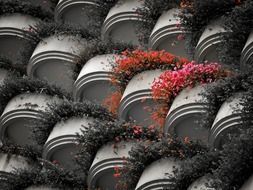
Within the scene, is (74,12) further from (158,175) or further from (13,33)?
(158,175)

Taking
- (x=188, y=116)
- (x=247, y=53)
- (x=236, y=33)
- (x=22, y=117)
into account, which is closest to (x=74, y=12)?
(x=22, y=117)

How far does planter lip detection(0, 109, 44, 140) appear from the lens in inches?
1385

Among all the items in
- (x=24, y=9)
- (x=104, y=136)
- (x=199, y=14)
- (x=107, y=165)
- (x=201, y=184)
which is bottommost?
(x=201, y=184)

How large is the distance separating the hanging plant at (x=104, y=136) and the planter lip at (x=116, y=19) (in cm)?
293

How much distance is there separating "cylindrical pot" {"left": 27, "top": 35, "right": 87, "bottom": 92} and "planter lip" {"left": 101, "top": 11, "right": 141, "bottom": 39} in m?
0.47

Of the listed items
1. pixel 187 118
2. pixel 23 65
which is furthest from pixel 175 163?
pixel 23 65

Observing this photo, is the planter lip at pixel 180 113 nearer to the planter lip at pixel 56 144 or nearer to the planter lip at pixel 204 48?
the planter lip at pixel 204 48

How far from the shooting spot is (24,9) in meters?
37.7

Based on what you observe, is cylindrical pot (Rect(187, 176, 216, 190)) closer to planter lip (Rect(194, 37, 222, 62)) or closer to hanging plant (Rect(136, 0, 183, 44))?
planter lip (Rect(194, 37, 222, 62))

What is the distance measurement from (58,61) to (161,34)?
2.28 meters

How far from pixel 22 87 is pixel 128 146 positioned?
128 inches

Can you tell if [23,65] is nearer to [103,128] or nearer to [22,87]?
[22,87]

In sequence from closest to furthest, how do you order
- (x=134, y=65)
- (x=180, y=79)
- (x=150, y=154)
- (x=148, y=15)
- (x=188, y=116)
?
1. (x=150, y=154)
2. (x=188, y=116)
3. (x=180, y=79)
4. (x=134, y=65)
5. (x=148, y=15)

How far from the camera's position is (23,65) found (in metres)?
37.0
